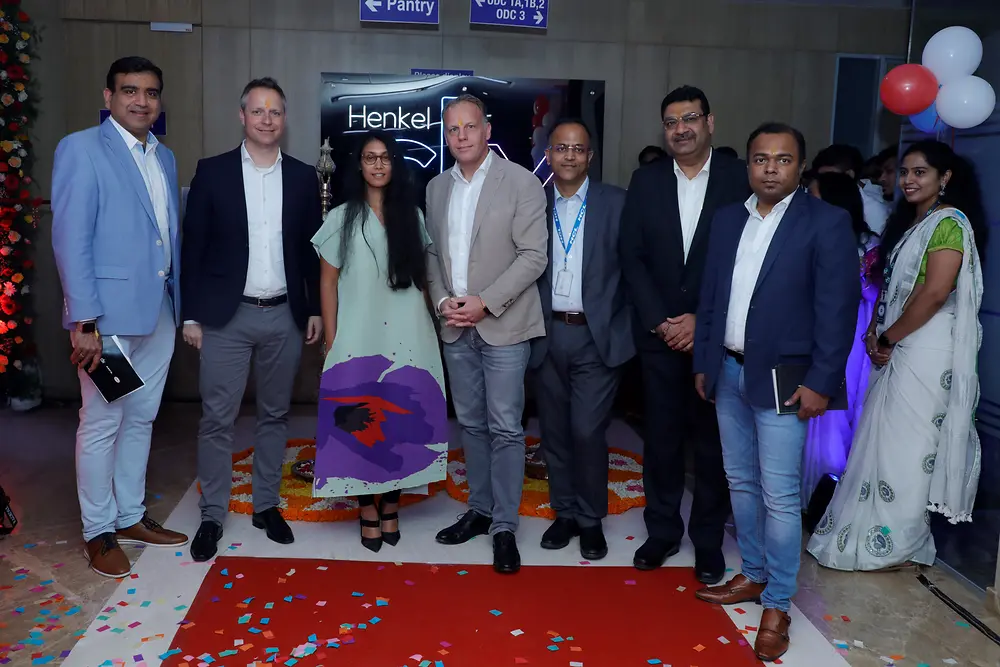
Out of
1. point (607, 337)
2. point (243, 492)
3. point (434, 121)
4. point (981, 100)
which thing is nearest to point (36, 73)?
point (434, 121)

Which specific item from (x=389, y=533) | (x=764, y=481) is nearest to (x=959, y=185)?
(x=764, y=481)

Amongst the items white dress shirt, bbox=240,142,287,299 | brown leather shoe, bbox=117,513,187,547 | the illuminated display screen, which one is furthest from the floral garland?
white dress shirt, bbox=240,142,287,299

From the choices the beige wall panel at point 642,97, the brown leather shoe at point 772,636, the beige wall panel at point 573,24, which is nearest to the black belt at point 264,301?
the brown leather shoe at point 772,636

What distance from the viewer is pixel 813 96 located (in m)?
5.88

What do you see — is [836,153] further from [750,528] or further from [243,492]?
[243,492]

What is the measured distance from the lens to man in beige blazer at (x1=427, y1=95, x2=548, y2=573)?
3.21 meters

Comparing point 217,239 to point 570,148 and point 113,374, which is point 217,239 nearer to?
point 113,374

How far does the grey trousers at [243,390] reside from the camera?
3.35 m

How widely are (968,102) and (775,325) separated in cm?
141

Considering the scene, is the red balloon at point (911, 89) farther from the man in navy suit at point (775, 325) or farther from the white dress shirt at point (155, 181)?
the white dress shirt at point (155, 181)

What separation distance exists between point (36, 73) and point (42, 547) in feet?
Result: 11.5

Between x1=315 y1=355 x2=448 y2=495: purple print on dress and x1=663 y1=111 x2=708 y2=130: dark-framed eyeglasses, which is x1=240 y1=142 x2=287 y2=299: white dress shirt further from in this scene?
x1=663 y1=111 x2=708 y2=130: dark-framed eyeglasses

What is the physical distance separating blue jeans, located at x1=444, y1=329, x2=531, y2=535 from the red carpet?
1.02 feet

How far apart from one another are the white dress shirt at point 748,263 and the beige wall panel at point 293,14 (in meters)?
3.76
